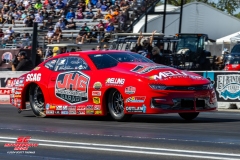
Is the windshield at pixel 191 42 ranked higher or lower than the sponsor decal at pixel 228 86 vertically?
higher

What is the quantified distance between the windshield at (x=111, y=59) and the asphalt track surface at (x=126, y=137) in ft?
3.70

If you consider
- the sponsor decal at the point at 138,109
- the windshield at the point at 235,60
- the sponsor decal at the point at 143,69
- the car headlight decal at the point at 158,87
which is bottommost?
the windshield at the point at 235,60

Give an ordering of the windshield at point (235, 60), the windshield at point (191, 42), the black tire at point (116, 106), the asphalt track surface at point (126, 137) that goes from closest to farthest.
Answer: the asphalt track surface at point (126, 137)
the black tire at point (116, 106)
the windshield at point (235, 60)
the windshield at point (191, 42)

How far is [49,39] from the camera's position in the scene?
31.7 m

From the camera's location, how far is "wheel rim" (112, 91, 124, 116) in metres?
12.6

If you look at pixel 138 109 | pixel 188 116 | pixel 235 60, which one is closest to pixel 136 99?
pixel 138 109

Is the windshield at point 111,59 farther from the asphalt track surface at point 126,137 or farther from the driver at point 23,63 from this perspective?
the driver at point 23,63

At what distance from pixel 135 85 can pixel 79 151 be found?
3.68m

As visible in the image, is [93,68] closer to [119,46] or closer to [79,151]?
[79,151]

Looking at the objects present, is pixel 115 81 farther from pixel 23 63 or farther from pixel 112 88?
pixel 23 63

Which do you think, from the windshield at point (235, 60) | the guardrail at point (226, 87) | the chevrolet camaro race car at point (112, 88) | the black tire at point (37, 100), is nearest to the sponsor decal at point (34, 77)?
the chevrolet camaro race car at point (112, 88)

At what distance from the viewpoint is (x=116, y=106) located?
1274 cm

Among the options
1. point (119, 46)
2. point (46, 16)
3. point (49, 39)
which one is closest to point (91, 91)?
point (119, 46)

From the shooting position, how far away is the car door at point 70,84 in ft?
43.2
